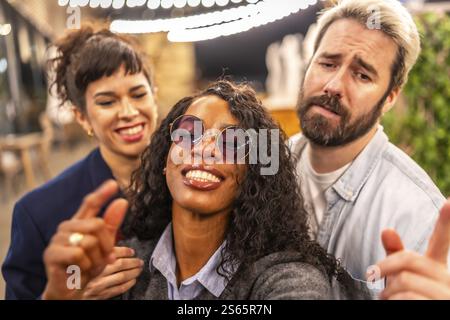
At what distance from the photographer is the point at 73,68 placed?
1.41 meters

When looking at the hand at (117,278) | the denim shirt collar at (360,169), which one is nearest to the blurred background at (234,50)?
the denim shirt collar at (360,169)

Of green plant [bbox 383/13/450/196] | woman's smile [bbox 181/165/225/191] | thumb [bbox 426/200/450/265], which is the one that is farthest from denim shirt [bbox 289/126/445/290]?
green plant [bbox 383/13/450/196]

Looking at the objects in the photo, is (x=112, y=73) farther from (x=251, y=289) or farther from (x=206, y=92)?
(x=251, y=289)

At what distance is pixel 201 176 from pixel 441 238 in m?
0.48

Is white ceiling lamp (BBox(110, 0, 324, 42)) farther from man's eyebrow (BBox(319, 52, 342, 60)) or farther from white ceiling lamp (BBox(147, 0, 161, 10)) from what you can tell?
man's eyebrow (BBox(319, 52, 342, 60))

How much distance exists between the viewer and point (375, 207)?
3.93 ft

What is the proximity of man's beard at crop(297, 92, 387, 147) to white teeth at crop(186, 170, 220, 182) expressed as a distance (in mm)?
324

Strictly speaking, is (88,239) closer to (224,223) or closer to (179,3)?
(224,223)

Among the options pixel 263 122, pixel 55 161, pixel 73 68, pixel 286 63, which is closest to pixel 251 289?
pixel 263 122

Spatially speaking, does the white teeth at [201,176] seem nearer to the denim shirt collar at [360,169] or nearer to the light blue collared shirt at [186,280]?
the light blue collared shirt at [186,280]

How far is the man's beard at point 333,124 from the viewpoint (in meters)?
1.18

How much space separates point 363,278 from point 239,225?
342 mm

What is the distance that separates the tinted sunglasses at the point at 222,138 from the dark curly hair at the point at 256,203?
0.03m

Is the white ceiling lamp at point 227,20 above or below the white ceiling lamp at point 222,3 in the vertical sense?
below
